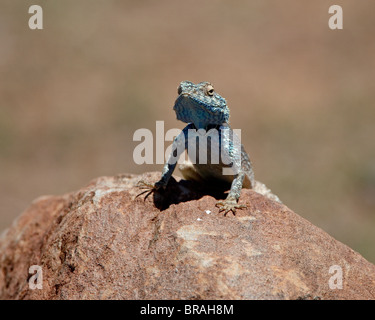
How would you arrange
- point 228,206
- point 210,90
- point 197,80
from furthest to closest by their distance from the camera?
point 197,80, point 210,90, point 228,206

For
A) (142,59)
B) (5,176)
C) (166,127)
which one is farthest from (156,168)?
(142,59)

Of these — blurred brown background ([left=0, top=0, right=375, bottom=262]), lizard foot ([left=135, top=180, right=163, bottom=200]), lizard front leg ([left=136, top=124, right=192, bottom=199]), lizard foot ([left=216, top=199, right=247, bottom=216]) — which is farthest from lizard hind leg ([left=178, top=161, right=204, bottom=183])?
blurred brown background ([left=0, top=0, right=375, bottom=262])

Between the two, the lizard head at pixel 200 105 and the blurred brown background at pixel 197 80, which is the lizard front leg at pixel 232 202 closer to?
the lizard head at pixel 200 105

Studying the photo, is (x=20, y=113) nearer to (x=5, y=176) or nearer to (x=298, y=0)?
(x=5, y=176)

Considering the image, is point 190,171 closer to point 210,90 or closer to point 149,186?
point 149,186

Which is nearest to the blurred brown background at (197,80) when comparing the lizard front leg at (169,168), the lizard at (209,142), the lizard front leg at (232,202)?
the lizard at (209,142)

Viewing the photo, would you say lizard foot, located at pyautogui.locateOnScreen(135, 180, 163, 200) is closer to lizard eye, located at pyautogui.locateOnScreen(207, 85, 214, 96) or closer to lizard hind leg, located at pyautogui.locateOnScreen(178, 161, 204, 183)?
lizard hind leg, located at pyautogui.locateOnScreen(178, 161, 204, 183)

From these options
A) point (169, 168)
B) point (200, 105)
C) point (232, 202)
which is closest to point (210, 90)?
point (200, 105)
